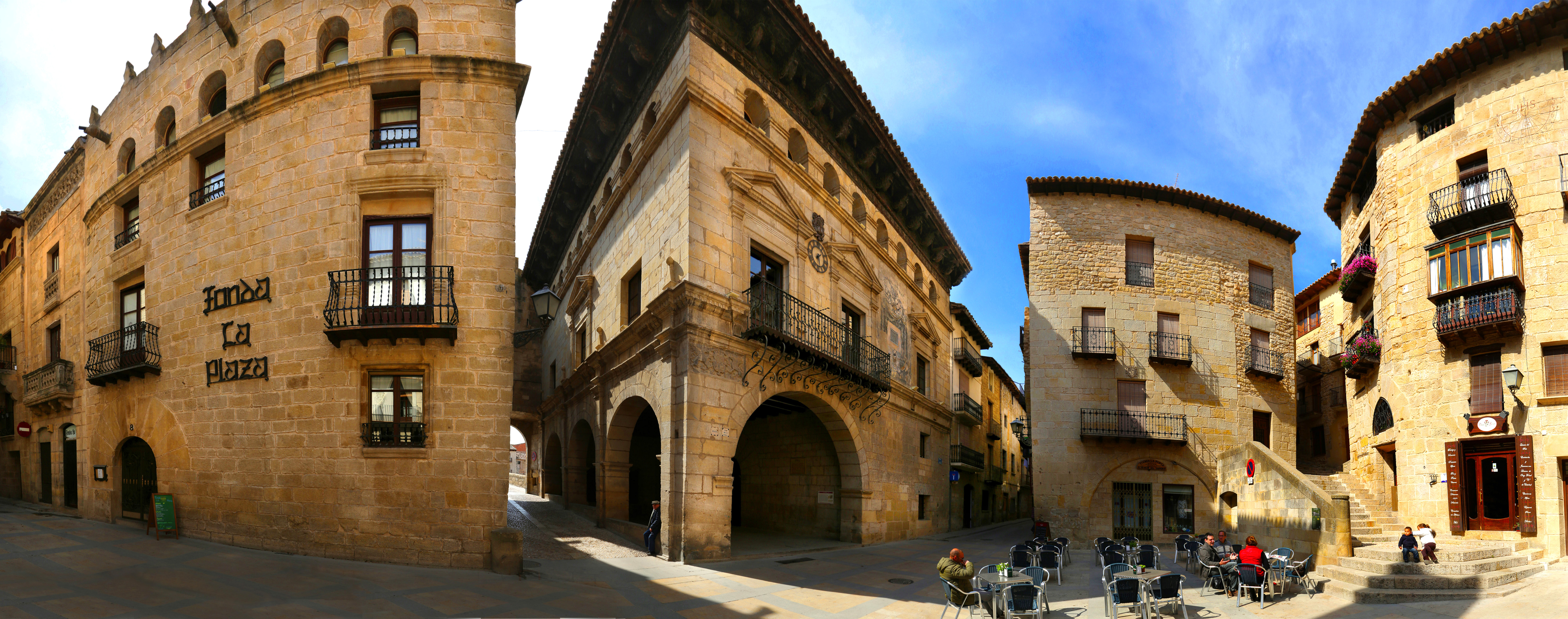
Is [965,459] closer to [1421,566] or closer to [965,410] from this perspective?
[965,410]

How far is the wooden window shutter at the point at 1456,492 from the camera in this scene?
17250mm

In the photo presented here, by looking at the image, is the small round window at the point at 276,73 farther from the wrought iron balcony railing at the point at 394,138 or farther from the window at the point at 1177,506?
the window at the point at 1177,506

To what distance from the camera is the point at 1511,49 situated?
17.8 meters

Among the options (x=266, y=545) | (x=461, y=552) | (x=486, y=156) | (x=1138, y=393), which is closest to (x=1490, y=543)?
(x=1138, y=393)

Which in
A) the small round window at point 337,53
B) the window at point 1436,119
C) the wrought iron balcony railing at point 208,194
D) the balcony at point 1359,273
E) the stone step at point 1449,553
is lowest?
→ the stone step at point 1449,553

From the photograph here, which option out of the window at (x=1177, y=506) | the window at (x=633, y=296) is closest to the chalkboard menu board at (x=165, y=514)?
the window at (x=633, y=296)

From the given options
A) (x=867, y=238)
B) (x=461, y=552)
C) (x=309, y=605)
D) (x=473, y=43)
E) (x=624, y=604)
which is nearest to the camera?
(x=309, y=605)

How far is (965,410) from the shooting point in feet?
96.2

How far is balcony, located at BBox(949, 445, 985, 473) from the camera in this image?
27.8 metres

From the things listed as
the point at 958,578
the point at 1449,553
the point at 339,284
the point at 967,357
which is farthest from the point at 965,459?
the point at 339,284

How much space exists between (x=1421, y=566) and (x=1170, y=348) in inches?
445

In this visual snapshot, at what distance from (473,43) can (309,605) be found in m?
8.73

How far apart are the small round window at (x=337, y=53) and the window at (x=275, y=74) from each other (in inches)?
44.7

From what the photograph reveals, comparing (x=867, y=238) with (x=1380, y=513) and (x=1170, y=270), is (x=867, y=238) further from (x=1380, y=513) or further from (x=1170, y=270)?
(x=1380, y=513)
